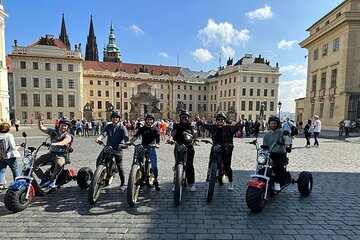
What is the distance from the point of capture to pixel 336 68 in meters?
28.6

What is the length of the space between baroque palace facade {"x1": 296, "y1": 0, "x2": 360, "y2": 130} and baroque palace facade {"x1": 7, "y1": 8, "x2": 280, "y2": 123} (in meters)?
12.9

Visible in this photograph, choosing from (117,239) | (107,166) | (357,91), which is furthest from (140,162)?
(357,91)

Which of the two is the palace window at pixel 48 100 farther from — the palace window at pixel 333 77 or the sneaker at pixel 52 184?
the sneaker at pixel 52 184

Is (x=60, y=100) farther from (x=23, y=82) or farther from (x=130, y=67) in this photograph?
(x=130, y=67)

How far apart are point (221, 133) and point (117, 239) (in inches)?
126

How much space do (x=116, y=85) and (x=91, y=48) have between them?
26.7 meters

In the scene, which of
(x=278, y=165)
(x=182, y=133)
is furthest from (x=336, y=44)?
(x=182, y=133)

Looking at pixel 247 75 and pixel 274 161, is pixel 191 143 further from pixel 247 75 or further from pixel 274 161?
pixel 247 75

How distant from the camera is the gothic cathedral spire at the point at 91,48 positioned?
89000mm

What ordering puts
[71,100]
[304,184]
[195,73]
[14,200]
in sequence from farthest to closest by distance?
[195,73] → [71,100] → [304,184] → [14,200]

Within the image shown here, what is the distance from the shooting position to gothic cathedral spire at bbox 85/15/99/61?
89.0 meters

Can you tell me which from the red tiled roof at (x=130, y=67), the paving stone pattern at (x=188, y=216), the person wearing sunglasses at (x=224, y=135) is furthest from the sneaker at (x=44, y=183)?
the red tiled roof at (x=130, y=67)

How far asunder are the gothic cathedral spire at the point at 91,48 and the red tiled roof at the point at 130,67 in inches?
613

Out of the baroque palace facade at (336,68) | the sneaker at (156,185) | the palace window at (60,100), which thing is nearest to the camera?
the sneaker at (156,185)
